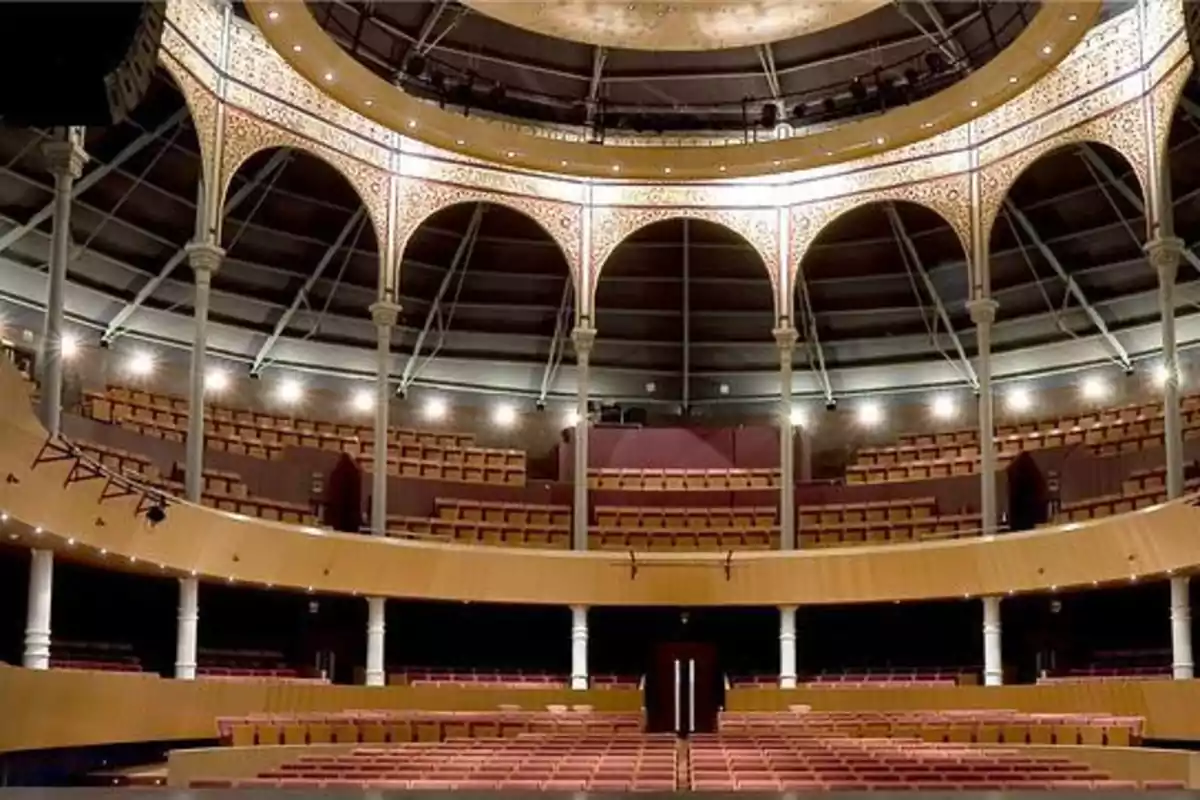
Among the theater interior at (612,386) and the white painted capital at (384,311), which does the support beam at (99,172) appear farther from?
the white painted capital at (384,311)

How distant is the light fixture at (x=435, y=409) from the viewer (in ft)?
112

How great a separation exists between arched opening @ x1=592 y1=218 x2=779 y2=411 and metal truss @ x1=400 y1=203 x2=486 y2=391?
336cm

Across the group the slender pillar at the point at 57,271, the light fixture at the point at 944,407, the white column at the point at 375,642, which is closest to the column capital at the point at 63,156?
the slender pillar at the point at 57,271

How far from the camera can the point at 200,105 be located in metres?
23.5

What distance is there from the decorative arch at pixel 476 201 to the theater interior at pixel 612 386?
3.3 inches

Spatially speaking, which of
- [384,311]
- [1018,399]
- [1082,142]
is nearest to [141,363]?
[384,311]

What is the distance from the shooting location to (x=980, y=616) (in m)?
28.9

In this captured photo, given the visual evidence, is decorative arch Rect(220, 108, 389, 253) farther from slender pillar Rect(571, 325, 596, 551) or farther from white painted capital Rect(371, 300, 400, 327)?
slender pillar Rect(571, 325, 596, 551)

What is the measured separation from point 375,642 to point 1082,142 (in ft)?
51.7

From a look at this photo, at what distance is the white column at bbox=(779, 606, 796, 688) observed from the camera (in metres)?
26.4

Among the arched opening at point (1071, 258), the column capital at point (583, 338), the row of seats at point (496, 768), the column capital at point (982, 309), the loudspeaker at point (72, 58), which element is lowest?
the row of seats at point (496, 768)

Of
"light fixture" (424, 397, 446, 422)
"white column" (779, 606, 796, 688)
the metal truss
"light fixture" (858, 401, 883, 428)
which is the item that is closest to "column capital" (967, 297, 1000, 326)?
"white column" (779, 606, 796, 688)

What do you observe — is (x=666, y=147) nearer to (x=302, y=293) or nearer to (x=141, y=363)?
(x=302, y=293)

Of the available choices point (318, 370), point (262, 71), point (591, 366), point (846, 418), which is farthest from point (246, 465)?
point (846, 418)
